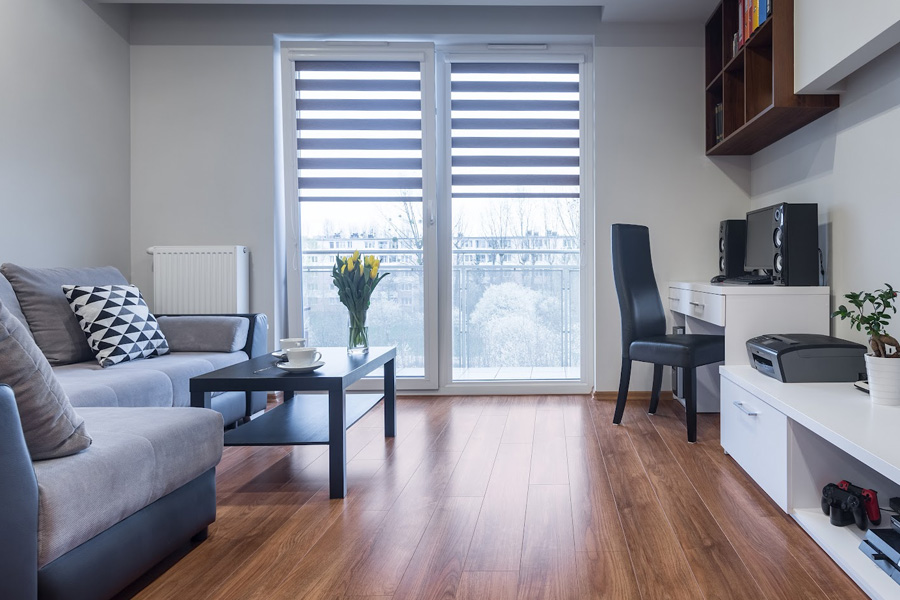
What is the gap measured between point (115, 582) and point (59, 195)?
Result: 275cm

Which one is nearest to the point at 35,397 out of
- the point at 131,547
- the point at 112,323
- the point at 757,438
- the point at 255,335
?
the point at 131,547

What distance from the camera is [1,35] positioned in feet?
9.94

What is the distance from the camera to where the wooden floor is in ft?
5.23

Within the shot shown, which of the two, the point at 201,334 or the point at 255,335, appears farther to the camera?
the point at 255,335

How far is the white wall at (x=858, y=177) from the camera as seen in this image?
2.45 metres

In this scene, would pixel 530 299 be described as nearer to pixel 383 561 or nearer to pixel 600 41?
pixel 600 41

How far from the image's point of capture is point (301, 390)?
210 cm

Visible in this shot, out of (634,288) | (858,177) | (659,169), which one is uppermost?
(659,169)

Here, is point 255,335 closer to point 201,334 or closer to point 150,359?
point 201,334

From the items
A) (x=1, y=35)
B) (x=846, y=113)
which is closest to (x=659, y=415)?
(x=846, y=113)

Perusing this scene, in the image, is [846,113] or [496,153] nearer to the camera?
[846,113]

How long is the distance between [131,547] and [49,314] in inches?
71.0

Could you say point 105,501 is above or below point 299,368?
below

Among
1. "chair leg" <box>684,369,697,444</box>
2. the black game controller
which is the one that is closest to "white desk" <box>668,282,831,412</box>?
A: "chair leg" <box>684,369,697,444</box>
